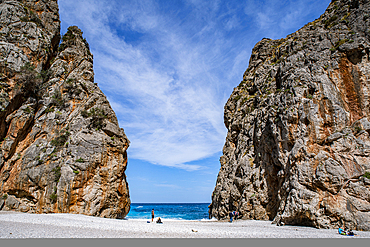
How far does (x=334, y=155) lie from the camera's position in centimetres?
1861

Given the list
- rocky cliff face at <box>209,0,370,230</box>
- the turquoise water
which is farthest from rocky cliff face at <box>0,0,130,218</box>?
Result: the turquoise water

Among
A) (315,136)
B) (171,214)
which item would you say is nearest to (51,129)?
(315,136)

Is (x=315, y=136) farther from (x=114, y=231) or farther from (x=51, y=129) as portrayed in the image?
(x=51, y=129)

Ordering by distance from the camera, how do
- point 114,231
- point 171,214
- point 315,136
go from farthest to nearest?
point 171,214, point 315,136, point 114,231

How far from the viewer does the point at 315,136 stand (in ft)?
66.4

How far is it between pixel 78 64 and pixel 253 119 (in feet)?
94.5

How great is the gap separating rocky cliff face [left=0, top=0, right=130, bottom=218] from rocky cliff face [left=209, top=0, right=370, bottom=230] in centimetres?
1835

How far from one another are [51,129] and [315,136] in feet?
102

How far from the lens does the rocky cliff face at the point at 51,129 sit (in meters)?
22.7

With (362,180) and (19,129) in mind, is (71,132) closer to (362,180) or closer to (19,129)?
(19,129)

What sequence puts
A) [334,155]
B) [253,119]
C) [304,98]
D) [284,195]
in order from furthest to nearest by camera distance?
[253,119] < [304,98] < [284,195] < [334,155]

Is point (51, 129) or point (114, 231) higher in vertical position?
point (51, 129)

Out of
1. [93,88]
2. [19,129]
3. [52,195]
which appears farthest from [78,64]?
[52,195]

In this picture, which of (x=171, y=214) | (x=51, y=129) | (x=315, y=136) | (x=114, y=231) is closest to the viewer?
(x=114, y=231)
